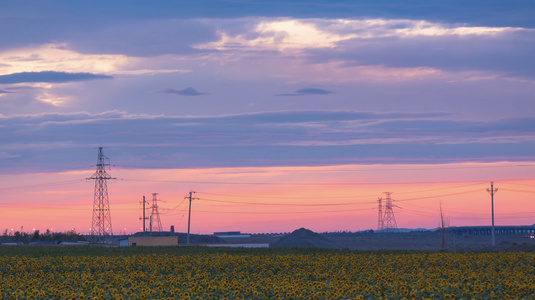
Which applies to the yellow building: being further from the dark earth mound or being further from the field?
the field

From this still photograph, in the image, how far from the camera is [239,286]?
29.5m

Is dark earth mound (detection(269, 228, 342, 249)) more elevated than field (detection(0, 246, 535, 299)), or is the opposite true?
dark earth mound (detection(269, 228, 342, 249))

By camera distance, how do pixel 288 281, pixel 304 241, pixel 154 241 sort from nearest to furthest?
pixel 288 281, pixel 154 241, pixel 304 241

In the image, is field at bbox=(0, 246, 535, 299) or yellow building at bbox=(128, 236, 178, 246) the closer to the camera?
field at bbox=(0, 246, 535, 299)

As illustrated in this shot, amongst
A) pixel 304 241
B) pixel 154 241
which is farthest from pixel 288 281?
pixel 304 241

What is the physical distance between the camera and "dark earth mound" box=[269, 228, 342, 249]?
140 metres

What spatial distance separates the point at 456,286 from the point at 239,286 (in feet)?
29.6

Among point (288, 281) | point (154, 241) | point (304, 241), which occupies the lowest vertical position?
point (288, 281)

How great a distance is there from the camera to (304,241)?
142375 millimetres

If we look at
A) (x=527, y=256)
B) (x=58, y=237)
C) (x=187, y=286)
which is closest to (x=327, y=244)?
(x=58, y=237)

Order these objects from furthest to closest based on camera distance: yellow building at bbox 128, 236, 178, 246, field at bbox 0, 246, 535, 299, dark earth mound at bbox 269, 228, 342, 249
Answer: dark earth mound at bbox 269, 228, 342, 249
yellow building at bbox 128, 236, 178, 246
field at bbox 0, 246, 535, 299

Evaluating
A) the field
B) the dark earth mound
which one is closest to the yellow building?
the dark earth mound

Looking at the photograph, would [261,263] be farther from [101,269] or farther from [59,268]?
[59,268]

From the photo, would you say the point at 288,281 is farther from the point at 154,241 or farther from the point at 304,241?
the point at 304,241
